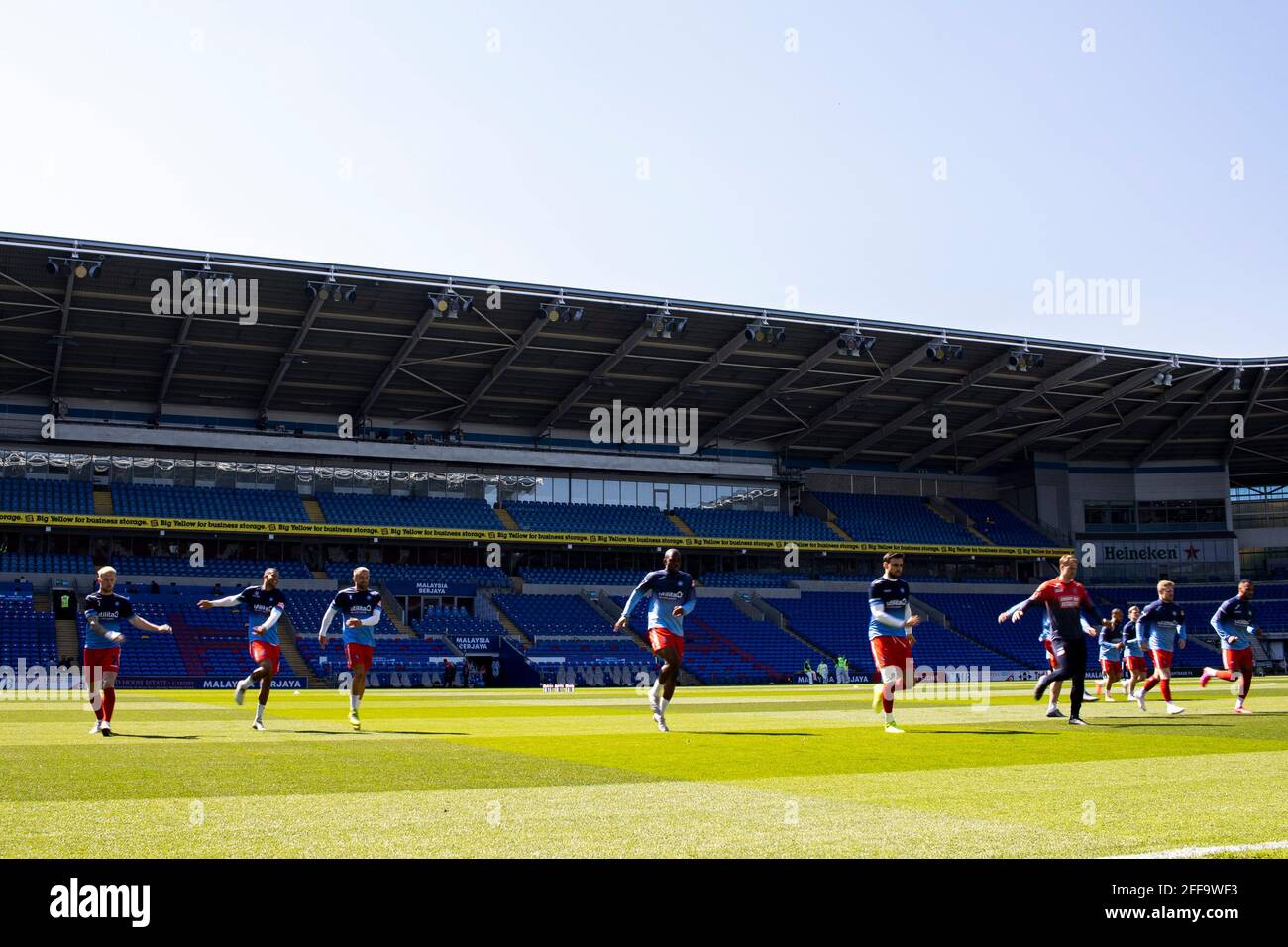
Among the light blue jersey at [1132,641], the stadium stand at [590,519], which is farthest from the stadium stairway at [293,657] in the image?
the light blue jersey at [1132,641]

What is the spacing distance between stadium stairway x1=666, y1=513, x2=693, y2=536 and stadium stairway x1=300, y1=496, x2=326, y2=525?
1900 centimetres

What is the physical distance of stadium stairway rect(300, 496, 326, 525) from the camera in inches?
2371

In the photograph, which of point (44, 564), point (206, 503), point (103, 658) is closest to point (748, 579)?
point (206, 503)

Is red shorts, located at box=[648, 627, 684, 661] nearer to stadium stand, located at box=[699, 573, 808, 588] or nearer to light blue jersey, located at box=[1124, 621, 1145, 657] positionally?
light blue jersey, located at box=[1124, 621, 1145, 657]

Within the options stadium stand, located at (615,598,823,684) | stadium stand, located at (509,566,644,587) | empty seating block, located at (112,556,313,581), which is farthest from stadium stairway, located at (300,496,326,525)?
stadium stand, located at (615,598,823,684)

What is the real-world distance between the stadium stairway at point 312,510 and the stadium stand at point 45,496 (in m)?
9.72

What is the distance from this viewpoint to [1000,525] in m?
76.3

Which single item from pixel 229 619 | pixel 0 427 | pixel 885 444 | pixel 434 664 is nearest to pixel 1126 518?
pixel 885 444

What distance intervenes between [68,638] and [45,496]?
8.94m

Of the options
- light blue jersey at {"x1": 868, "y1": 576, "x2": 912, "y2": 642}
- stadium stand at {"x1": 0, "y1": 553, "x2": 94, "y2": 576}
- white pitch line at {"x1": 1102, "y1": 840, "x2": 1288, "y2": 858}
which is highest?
stadium stand at {"x1": 0, "y1": 553, "x2": 94, "y2": 576}

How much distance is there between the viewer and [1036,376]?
63.5 metres

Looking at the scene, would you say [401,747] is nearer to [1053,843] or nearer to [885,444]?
[1053,843]

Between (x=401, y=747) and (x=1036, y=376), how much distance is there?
184 feet

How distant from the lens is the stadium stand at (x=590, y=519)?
6481 cm
